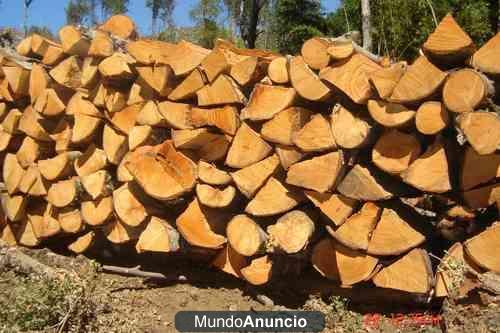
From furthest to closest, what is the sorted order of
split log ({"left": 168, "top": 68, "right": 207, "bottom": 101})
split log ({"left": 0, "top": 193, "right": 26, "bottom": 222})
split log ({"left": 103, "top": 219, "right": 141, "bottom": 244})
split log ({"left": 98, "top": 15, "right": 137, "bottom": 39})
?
split log ({"left": 0, "top": 193, "right": 26, "bottom": 222}) → split log ({"left": 98, "top": 15, "right": 137, "bottom": 39}) → split log ({"left": 103, "top": 219, "right": 141, "bottom": 244}) → split log ({"left": 168, "top": 68, "right": 207, "bottom": 101})

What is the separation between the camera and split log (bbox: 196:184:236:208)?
3.28m

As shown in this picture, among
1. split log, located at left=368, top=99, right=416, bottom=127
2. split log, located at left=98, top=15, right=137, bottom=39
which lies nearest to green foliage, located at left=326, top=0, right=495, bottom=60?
split log, located at left=98, top=15, right=137, bottom=39

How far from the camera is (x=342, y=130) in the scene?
290 cm

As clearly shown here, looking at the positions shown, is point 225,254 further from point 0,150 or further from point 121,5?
point 121,5

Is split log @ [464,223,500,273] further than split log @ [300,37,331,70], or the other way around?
split log @ [300,37,331,70]

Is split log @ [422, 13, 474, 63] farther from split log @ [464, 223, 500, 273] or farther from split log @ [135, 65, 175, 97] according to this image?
split log @ [135, 65, 175, 97]

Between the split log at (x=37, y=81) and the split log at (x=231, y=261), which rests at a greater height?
the split log at (x=37, y=81)

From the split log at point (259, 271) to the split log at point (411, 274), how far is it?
1.97 feet

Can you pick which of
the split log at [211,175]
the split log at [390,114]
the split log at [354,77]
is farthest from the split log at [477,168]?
the split log at [211,175]

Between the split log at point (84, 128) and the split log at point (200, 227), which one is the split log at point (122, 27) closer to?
the split log at point (84, 128)

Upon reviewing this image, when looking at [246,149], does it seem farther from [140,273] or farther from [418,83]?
[140,273]

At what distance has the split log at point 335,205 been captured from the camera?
9.66 feet

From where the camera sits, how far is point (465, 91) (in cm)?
253

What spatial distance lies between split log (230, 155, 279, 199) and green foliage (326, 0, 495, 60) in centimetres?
270
